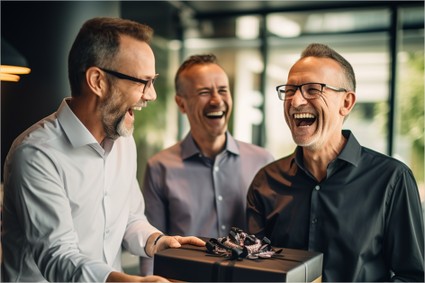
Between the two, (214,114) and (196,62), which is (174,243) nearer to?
(214,114)

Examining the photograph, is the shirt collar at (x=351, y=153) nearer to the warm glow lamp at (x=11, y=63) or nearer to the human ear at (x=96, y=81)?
the human ear at (x=96, y=81)

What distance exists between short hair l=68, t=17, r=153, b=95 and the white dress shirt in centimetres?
13

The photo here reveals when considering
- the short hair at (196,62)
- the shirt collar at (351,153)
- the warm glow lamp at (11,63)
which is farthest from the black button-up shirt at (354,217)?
the warm glow lamp at (11,63)

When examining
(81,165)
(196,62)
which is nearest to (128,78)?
(81,165)

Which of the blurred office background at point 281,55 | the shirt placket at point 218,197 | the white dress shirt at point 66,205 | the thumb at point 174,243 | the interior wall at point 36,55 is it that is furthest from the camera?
the blurred office background at point 281,55

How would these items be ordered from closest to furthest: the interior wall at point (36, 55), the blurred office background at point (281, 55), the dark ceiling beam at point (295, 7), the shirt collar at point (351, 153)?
1. the shirt collar at point (351, 153)
2. the interior wall at point (36, 55)
3. the blurred office background at point (281, 55)
4. the dark ceiling beam at point (295, 7)

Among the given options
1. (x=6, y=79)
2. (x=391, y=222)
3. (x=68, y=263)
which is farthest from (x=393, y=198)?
(x=6, y=79)

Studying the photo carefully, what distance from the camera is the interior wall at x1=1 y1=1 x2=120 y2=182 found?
3.14 m

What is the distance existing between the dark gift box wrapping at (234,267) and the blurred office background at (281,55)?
14.8 ft

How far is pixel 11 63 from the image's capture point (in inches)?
121

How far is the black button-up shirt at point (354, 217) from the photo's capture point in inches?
70.8

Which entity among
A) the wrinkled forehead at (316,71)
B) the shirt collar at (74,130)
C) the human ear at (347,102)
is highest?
the wrinkled forehead at (316,71)

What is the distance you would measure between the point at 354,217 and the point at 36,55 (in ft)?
7.35

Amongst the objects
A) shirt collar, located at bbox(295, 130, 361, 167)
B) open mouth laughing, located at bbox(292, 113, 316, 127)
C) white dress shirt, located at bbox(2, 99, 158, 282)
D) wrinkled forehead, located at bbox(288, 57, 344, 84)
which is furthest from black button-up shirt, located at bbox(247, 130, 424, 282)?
white dress shirt, located at bbox(2, 99, 158, 282)
